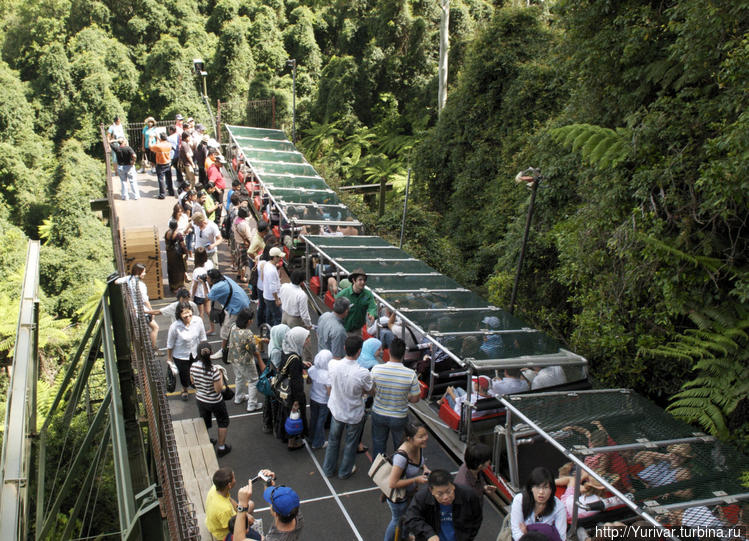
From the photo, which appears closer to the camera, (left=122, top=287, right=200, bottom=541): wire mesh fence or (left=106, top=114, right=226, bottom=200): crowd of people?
(left=122, top=287, right=200, bottom=541): wire mesh fence

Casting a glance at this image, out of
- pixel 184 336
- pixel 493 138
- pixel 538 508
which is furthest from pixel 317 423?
pixel 493 138

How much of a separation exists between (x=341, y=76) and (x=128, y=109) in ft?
42.4

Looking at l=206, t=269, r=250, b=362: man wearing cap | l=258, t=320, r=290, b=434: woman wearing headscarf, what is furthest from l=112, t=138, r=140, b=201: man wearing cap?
l=258, t=320, r=290, b=434: woman wearing headscarf

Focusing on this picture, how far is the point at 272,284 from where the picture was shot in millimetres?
10211

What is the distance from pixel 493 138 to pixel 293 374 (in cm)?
1360

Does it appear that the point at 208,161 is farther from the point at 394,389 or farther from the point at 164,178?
the point at 394,389

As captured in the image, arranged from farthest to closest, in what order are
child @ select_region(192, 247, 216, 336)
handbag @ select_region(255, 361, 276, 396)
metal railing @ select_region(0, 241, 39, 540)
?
child @ select_region(192, 247, 216, 336) < handbag @ select_region(255, 361, 276, 396) < metal railing @ select_region(0, 241, 39, 540)

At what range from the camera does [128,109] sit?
35375 mm

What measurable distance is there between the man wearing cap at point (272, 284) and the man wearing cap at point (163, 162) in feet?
25.2

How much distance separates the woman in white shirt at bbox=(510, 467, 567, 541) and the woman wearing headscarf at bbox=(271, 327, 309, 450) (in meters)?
3.27

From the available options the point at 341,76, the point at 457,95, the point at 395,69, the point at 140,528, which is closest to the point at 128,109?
A: the point at 341,76

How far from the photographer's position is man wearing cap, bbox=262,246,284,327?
10.2m

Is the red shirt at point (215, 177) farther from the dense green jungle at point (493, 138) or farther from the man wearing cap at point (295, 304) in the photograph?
the man wearing cap at point (295, 304)

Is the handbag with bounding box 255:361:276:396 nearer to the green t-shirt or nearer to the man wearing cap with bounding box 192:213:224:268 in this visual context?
the green t-shirt
